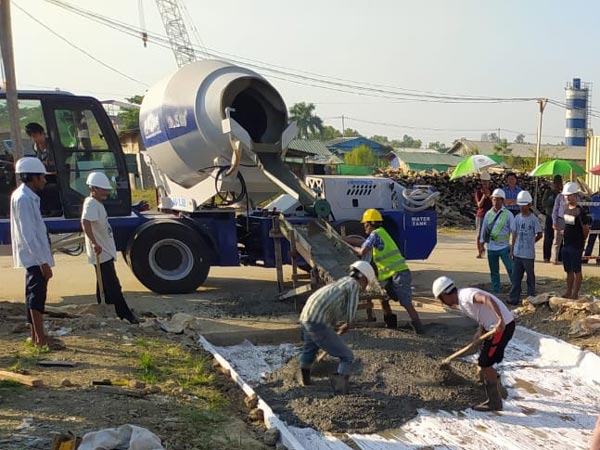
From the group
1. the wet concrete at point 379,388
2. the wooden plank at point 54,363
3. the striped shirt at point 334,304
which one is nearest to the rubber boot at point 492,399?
the wet concrete at point 379,388

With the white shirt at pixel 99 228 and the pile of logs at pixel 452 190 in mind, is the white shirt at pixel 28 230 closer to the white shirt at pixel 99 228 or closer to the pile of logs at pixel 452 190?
the white shirt at pixel 99 228

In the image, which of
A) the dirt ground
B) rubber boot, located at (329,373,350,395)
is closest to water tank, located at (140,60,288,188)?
the dirt ground

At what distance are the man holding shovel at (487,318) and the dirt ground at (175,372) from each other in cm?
29

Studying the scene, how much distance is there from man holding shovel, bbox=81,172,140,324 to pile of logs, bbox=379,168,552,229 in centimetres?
1661

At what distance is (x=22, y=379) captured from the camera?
515cm

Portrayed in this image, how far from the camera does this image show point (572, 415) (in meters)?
5.46

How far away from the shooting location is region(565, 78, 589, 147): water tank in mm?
77500

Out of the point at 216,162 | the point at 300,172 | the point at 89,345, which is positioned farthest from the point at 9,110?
the point at 300,172

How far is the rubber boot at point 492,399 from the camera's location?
5.47 metres

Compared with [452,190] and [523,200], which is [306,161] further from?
[523,200]

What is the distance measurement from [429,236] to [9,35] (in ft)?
22.2

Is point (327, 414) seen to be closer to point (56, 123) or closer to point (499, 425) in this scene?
point (499, 425)

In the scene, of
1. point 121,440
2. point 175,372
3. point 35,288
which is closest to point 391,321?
point 175,372

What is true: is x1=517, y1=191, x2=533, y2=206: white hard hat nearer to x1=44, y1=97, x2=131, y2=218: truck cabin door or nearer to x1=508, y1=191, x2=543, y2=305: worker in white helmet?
x1=508, y1=191, x2=543, y2=305: worker in white helmet
